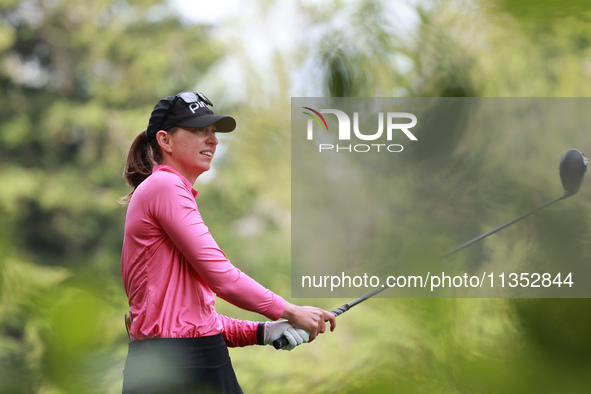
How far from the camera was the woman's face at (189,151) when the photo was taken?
0.90m

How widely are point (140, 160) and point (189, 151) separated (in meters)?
0.12

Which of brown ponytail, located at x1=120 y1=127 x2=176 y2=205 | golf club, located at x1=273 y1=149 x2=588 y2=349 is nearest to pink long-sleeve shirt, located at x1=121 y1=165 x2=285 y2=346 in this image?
brown ponytail, located at x1=120 y1=127 x2=176 y2=205

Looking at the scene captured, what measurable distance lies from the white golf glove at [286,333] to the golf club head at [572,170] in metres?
0.46

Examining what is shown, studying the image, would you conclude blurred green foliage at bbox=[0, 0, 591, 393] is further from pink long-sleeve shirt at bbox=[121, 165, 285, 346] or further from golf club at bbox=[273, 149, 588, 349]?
pink long-sleeve shirt at bbox=[121, 165, 285, 346]

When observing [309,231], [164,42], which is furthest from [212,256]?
[164,42]

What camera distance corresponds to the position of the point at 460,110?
402mm

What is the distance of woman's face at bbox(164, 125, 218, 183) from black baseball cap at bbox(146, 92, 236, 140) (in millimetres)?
18

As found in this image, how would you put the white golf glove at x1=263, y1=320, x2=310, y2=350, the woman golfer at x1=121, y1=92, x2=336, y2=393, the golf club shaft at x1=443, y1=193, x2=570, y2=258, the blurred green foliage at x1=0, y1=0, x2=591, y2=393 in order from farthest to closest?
1. the white golf glove at x1=263, y1=320, x2=310, y2=350
2. the woman golfer at x1=121, y1=92, x2=336, y2=393
3. the golf club shaft at x1=443, y1=193, x2=570, y2=258
4. the blurred green foliage at x1=0, y1=0, x2=591, y2=393

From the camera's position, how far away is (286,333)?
89 centimetres

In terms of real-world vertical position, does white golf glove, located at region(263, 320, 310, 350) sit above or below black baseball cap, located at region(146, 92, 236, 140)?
below

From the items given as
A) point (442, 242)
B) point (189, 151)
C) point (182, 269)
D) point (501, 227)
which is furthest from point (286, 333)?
point (442, 242)

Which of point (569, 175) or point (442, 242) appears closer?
point (442, 242)

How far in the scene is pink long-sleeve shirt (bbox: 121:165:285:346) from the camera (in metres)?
0.78

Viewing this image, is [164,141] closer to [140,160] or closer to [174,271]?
[140,160]
